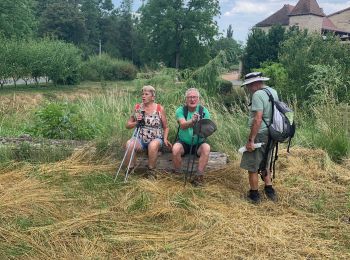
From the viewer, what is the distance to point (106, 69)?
3459 cm

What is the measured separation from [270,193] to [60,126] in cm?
357

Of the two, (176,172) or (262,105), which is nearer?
(262,105)

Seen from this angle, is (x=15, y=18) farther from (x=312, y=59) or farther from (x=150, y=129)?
(x=150, y=129)

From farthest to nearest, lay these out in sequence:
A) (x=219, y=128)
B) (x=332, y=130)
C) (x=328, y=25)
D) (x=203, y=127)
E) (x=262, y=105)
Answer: (x=328, y=25)
(x=219, y=128)
(x=332, y=130)
(x=203, y=127)
(x=262, y=105)

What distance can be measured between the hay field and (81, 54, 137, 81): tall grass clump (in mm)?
28553

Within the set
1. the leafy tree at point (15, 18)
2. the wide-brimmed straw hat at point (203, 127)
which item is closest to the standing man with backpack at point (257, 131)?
the wide-brimmed straw hat at point (203, 127)

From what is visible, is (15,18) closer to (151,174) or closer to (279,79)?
(279,79)

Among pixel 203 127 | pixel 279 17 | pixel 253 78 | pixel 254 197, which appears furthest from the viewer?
pixel 279 17

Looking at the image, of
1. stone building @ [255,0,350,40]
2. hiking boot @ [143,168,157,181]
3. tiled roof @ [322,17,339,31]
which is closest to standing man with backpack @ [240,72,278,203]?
hiking boot @ [143,168,157,181]

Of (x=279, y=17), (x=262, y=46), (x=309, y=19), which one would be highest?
(x=279, y=17)

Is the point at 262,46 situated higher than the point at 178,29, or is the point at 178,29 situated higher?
the point at 178,29

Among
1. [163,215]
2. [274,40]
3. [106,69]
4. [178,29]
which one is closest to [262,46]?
[274,40]

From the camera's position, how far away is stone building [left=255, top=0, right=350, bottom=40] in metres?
46.2

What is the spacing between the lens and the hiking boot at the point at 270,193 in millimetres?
4477
